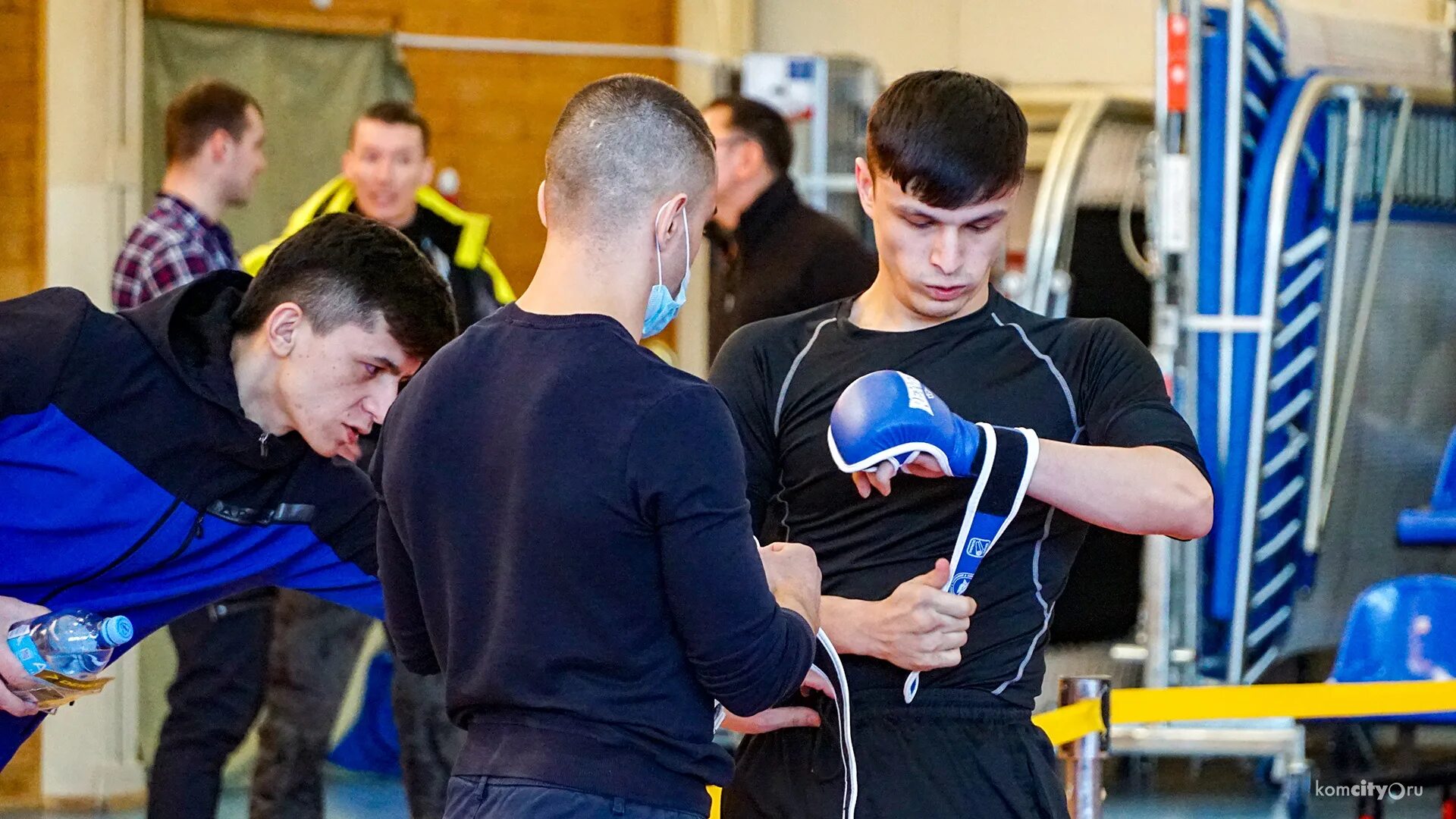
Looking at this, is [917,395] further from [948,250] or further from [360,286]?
[360,286]

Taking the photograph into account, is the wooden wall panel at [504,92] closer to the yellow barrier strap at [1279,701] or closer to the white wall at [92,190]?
the white wall at [92,190]

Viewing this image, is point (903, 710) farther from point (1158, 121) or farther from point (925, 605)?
point (1158, 121)

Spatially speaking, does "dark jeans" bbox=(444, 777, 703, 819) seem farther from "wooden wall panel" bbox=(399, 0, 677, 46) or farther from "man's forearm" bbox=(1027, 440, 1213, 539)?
"wooden wall panel" bbox=(399, 0, 677, 46)

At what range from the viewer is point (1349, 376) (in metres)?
6.06

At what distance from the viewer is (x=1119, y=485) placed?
83.9 inches

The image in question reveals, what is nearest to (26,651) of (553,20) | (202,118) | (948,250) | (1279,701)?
(948,250)

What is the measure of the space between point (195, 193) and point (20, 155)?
148 cm

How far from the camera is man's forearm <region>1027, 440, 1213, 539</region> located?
213cm

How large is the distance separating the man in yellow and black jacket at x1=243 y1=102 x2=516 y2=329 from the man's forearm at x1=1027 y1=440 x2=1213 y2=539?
116 inches

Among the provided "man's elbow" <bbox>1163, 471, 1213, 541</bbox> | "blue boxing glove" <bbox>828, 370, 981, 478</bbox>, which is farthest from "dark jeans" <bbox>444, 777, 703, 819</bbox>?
"man's elbow" <bbox>1163, 471, 1213, 541</bbox>

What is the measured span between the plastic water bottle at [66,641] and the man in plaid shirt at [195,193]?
80.4 inches

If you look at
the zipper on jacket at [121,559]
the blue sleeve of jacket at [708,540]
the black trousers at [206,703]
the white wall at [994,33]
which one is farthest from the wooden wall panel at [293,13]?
the blue sleeve of jacket at [708,540]

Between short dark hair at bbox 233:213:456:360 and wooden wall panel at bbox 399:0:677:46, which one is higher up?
wooden wall panel at bbox 399:0:677:46

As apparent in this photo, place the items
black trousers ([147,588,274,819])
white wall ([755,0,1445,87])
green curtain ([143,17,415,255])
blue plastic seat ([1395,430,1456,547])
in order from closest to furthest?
black trousers ([147,588,274,819]) < blue plastic seat ([1395,430,1456,547]) < green curtain ([143,17,415,255]) < white wall ([755,0,1445,87])
